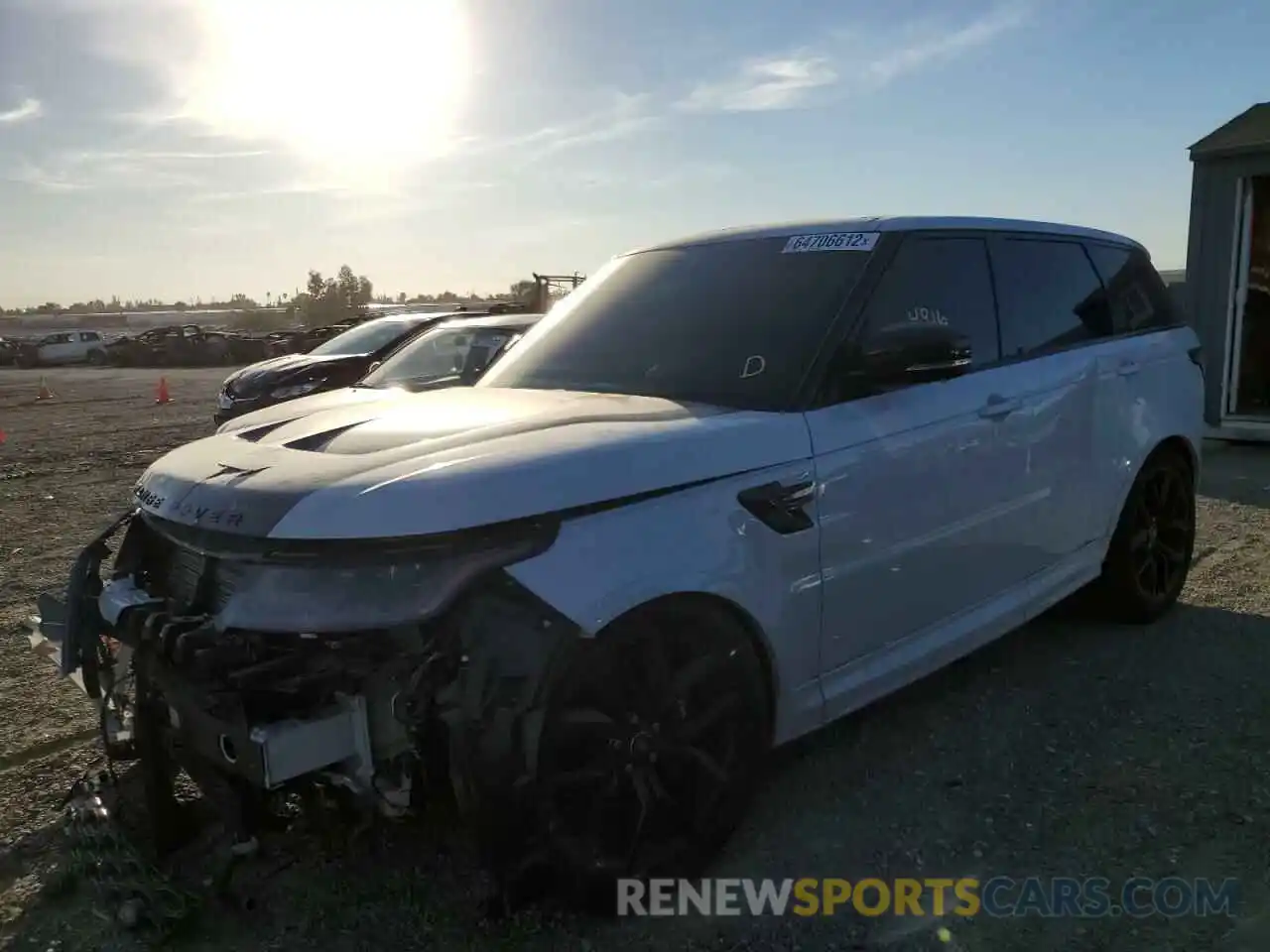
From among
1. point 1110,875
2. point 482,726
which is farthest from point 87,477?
point 1110,875

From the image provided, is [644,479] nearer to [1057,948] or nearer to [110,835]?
[1057,948]

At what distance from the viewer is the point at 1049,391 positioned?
4062mm

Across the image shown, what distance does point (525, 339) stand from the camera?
4121 mm

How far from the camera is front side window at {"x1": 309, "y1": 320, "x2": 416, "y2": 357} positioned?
37.0ft

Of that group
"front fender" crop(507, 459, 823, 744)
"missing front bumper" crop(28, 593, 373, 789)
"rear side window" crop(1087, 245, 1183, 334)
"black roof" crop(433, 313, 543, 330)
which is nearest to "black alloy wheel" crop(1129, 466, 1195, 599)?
"rear side window" crop(1087, 245, 1183, 334)

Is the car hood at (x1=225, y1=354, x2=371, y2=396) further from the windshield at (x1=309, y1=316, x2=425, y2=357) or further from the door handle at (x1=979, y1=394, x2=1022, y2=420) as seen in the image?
the door handle at (x1=979, y1=394, x2=1022, y2=420)

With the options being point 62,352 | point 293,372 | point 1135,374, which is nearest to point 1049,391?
point 1135,374

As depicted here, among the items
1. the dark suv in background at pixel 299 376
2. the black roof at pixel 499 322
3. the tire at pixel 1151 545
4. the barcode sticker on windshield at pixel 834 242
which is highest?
the barcode sticker on windshield at pixel 834 242

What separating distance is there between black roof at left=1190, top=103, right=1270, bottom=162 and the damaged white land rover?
23.8 ft

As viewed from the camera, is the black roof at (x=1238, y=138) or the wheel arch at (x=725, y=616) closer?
the wheel arch at (x=725, y=616)

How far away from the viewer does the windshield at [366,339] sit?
1130cm

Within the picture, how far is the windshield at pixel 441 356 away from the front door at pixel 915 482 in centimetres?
497

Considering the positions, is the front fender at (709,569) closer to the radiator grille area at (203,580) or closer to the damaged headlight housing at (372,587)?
the damaged headlight housing at (372,587)

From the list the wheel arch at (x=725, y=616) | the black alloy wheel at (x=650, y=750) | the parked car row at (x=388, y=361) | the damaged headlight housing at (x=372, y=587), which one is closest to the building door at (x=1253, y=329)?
the parked car row at (x=388, y=361)
